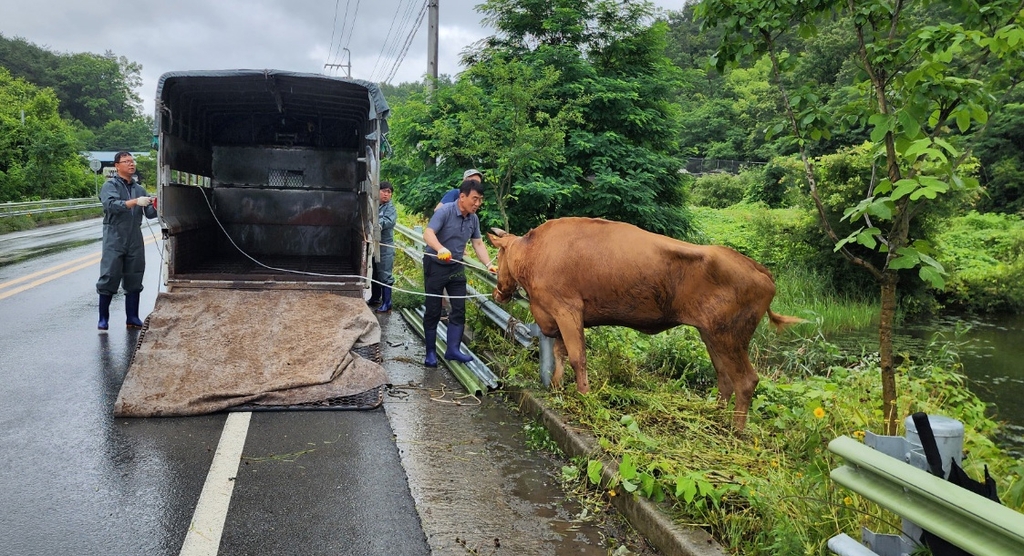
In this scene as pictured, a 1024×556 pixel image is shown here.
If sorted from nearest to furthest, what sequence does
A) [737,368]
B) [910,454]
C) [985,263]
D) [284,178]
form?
[910,454]
[737,368]
[284,178]
[985,263]

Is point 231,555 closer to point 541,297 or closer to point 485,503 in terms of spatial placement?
point 485,503

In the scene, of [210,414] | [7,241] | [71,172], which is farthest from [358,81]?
[71,172]

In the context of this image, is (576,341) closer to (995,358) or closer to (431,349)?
(431,349)

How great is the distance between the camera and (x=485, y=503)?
14.0ft

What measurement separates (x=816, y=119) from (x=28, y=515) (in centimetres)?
485

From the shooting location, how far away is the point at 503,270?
6414mm

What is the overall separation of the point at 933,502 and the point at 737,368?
9.73 ft

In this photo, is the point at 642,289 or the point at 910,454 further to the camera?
the point at 642,289

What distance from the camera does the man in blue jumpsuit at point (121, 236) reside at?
8.25 m

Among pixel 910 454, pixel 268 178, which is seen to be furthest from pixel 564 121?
pixel 910 454

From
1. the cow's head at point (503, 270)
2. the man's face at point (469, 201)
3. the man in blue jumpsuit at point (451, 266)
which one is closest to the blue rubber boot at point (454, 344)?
the man in blue jumpsuit at point (451, 266)

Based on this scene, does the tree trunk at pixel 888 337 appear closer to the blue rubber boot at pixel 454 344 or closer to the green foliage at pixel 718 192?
the blue rubber boot at pixel 454 344

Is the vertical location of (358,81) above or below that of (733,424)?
above

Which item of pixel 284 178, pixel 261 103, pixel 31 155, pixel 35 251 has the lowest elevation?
pixel 35 251
